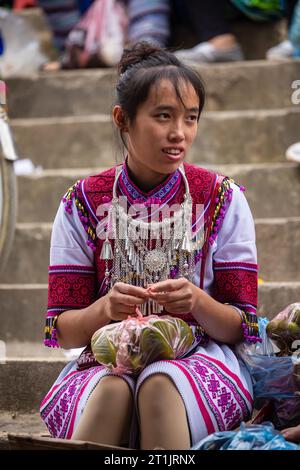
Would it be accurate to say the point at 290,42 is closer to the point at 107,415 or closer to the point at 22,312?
the point at 22,312

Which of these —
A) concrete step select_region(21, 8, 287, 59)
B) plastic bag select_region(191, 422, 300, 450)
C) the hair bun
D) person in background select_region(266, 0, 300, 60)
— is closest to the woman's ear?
the hair bun

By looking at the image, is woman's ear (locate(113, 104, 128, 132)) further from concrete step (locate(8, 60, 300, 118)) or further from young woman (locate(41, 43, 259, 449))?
concrete step (locate(8, 60, 300, 118))

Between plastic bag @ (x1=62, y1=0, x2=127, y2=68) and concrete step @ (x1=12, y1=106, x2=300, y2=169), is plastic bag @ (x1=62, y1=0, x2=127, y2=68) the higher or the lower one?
the higher one

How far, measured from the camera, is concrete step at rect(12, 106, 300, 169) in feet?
16.3

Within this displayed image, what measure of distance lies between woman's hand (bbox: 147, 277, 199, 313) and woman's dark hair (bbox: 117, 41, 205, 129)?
1.90 ft

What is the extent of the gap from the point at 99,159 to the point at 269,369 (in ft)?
8.11

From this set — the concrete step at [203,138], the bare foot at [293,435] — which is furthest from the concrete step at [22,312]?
the bare foot at [293,435]

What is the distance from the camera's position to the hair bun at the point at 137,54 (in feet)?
9.82

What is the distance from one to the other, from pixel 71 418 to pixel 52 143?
2663mm

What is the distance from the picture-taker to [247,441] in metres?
2.49

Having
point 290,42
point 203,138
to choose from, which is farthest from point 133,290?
point 290,42

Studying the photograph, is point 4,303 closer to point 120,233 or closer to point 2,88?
point 2,88

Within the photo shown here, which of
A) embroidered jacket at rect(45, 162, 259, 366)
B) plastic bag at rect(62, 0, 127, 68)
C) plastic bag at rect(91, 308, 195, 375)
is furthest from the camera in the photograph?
plastic bag at rect(62, 0, 127, 68)

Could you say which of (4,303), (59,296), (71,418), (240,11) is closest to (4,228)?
(4,303)
